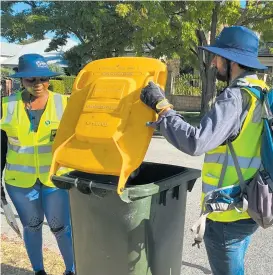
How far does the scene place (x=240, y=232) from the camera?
2113 mm

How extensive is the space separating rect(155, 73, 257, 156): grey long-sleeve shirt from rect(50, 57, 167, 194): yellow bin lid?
0.97 ft

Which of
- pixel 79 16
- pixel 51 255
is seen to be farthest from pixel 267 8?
pixel 51 255

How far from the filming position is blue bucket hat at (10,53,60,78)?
293 cm

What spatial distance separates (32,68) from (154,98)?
129 cm

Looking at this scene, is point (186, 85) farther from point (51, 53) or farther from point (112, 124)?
point (112, 124)

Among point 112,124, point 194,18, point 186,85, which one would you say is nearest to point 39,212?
point 112,124

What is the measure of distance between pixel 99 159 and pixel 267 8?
11.0 m

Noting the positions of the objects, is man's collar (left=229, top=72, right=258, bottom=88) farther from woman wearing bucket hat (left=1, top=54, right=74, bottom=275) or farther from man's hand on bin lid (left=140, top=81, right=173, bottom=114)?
woman wearing bucket hat (left=1, top=54, right=74, bottom=275)

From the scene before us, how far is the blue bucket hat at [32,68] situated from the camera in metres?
2.93

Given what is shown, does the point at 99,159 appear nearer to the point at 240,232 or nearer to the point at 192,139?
the point at 192,139

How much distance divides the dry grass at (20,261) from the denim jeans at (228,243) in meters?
1.64

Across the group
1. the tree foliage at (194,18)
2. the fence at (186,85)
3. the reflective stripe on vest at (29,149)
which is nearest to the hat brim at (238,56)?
the reflective stripe on vest at (29,149)

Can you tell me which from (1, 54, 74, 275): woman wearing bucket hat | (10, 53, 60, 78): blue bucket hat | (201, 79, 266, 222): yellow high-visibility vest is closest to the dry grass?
(1, 54, 74, 275): woman wearing bucket hat

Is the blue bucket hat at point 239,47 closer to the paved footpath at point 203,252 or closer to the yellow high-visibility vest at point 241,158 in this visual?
the yellow high-visibility vest at point 241,158
